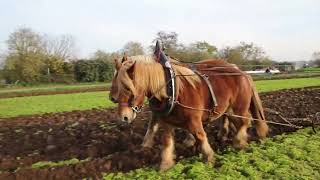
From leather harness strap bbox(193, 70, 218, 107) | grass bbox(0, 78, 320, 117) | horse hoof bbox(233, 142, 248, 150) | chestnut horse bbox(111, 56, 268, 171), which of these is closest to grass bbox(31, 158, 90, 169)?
chestnut horse bbox(111, 56, 268, 171)

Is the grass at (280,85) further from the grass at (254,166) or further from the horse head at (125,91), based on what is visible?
the horse head at (125,91)

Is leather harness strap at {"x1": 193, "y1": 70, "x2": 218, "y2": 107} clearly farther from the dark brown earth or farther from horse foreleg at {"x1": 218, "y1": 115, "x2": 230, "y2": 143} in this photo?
horse foreleg at {"x1": 218, "y1": 115, "x2": 230, "y2": 143}

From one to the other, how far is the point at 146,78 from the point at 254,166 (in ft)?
6.83

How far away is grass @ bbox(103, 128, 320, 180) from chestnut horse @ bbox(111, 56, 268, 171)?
0.24m

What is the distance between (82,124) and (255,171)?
5.59 metres

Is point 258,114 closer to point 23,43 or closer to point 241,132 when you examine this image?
point 241,132

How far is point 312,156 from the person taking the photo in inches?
256

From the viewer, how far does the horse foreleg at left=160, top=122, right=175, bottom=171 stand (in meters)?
6.00

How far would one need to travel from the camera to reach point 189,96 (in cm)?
602

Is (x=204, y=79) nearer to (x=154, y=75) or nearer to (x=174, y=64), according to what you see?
(x=174, y=64)

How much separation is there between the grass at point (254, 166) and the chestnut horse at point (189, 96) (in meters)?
0.24

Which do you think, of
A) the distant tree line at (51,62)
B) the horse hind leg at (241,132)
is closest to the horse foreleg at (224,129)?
the horse hind leg at (241,132)

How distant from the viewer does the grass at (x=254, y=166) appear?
569cm

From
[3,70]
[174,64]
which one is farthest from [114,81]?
[3,70]
